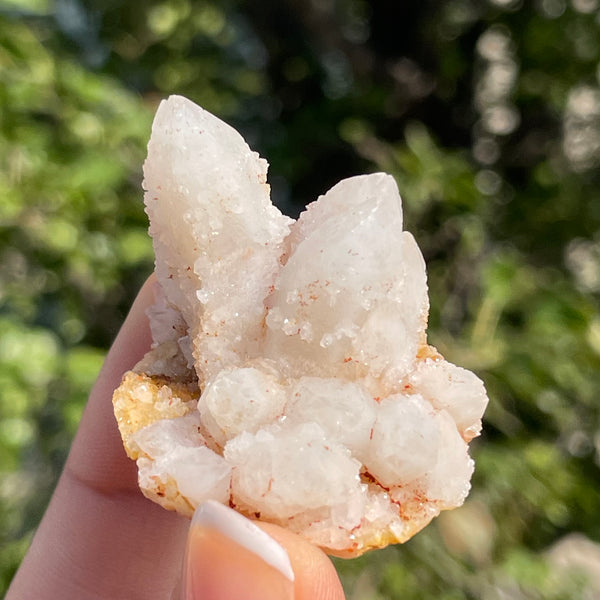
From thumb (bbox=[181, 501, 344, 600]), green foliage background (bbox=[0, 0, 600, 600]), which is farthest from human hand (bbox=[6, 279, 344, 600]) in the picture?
thumb (bbox=[181, 501, 344, 600])

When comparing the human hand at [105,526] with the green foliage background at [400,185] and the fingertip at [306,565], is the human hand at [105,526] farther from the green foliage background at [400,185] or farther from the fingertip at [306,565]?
the fingertip at [306,565]

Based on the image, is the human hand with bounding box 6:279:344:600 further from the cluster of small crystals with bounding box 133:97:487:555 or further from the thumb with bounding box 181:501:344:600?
the thumb with bounding box 181:501:344:600

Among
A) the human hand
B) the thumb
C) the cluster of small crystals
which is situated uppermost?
the cluster of small crystals

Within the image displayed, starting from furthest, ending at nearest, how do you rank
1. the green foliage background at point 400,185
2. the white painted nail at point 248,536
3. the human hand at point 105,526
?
the green foliage background at point 400,185, the human hand at point 105,526, the white painted nail at point 248,536

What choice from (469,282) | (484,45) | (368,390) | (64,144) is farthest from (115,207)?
(484,45)

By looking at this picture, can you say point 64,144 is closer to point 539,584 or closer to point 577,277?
point 539,584

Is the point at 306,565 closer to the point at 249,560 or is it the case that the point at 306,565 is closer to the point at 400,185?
the point at 249,560

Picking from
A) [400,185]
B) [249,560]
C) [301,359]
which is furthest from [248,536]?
[400,185]

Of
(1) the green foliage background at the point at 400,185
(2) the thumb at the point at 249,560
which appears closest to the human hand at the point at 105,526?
(1) the green foliage background at the point at 400,185
